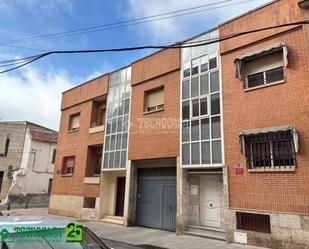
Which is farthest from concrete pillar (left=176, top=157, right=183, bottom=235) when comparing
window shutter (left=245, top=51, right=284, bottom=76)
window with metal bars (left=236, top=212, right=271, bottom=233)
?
window shutter (left=245, top=51, right=284, bottom=76)

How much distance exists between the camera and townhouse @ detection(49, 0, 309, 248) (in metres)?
8.75

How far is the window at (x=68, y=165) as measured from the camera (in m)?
17.7

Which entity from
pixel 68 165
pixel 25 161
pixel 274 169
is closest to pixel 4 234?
pixel 274 169

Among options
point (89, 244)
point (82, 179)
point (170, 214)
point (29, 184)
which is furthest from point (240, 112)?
point (29, 184)

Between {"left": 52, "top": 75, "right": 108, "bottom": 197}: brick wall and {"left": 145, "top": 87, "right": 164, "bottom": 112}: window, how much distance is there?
350cm

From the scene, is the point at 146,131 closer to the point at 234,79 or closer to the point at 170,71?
the point at 170,71

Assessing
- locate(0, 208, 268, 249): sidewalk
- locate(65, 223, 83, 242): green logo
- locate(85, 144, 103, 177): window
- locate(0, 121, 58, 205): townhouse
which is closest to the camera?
locate(65, 223, 83, 242): green logo

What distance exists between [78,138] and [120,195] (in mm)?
4831

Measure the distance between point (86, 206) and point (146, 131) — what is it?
6.08 m

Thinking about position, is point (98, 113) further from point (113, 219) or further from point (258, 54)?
point (258, 54)

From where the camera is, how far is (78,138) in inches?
688

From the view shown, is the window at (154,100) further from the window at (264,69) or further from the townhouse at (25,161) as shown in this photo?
the townhouse at (25,161)

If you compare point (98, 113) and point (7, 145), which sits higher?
point (98, 113)

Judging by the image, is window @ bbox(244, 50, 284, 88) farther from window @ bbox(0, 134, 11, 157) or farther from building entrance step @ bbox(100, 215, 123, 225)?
window @ bbox(0, 134, 11, 157)
